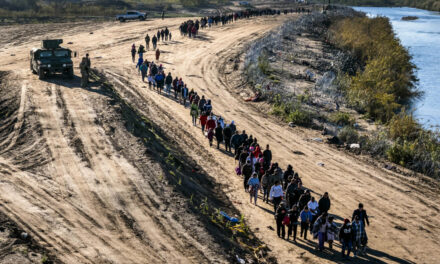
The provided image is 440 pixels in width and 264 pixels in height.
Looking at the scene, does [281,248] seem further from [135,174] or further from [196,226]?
[135,174]

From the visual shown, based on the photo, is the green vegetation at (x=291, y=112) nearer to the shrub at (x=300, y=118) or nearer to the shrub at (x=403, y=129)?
the shrub at (x=300, y=118)

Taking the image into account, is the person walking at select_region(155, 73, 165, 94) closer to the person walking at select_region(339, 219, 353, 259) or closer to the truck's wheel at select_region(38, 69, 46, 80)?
the truck's wheel at select_region(38, 69, 46, 80)

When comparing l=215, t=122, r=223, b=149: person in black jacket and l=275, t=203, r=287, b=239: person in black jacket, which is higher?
l=215, t=122, r=223, b=149: person in black jacket

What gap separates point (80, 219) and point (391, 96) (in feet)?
75.6

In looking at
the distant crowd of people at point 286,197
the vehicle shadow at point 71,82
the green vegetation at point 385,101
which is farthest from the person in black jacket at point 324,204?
the vehicle shadow at point 71,82

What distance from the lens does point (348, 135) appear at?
963 inches

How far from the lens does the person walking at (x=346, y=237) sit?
13164mm

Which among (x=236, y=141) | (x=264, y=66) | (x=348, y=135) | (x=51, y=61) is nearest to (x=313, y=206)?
(x=236, y=141)

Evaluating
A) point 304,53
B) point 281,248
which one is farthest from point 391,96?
point 281,248

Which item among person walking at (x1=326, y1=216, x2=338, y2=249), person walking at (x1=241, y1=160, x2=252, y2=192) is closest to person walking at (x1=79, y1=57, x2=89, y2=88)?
person walking at (x1=241, y1=160, x2=252, y2=192)

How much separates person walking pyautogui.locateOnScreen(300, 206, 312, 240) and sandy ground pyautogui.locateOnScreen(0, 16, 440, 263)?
0.37 m

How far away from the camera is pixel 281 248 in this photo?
13820mm

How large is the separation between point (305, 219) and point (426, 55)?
1973 inches

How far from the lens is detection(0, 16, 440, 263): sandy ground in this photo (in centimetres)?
1214
